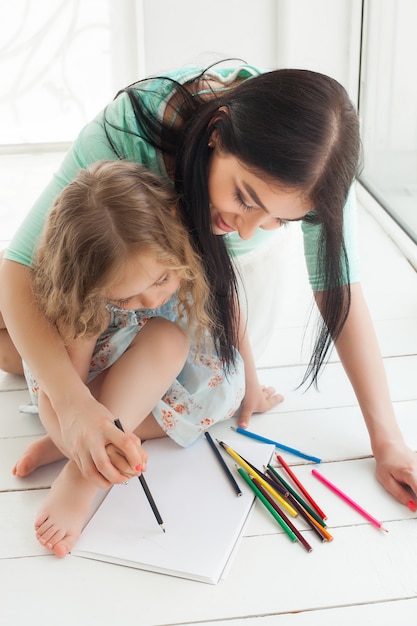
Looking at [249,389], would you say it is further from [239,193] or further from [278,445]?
[239,193]

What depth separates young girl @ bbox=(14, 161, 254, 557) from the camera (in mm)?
1008

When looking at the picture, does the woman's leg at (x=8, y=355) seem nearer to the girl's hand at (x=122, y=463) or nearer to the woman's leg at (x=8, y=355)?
the woman's leg at (x=8, y=355)

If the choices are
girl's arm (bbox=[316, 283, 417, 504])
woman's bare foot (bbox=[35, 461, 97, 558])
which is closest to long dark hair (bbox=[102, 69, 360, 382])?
girl's arm (bbox=[316, 283, 417, 504])

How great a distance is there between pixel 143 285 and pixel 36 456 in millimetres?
366

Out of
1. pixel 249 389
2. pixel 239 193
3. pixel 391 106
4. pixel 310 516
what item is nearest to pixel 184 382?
Result: pixel 249 389

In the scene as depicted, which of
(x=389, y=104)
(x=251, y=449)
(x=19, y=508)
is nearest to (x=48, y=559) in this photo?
(x=19, y=508)

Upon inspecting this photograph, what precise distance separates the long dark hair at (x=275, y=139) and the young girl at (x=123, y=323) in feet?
0.16

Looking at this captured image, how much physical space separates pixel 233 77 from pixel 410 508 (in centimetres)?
67

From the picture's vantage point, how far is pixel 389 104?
7.66 feet

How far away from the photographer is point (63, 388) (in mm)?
1097

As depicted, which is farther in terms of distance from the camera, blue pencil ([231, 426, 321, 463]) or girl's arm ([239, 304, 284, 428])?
girl's arm ([239, 304, 284, 428])

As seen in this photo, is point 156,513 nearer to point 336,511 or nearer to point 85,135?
point 336,511

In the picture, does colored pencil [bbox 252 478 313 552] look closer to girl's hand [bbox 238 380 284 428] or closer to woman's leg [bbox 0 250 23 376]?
girl's hand [bbox 238 380 284 428]

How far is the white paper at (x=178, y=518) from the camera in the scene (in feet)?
3.39
